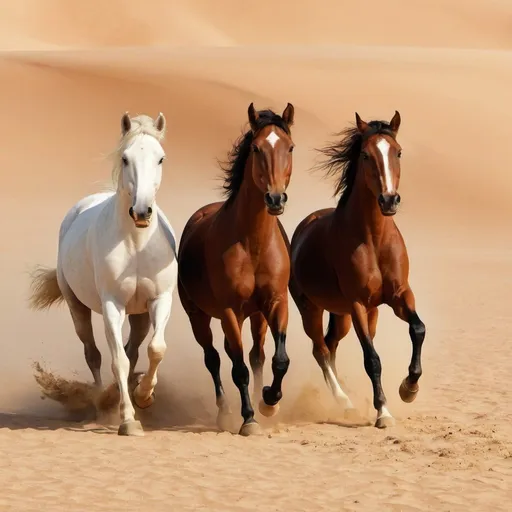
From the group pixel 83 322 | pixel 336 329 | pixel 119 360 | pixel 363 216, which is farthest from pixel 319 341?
pixel 119 360

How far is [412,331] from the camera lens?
984cm

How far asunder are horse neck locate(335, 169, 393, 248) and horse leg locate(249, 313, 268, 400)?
1.15 m

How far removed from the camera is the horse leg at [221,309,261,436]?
381 inches

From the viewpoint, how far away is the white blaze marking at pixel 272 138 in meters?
9.35

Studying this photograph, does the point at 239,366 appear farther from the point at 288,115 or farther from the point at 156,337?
the point at 288,115

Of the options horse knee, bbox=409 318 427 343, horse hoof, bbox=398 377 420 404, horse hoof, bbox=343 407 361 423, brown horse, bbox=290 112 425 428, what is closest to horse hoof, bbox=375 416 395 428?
brown horse, bbox=290 112 425 428

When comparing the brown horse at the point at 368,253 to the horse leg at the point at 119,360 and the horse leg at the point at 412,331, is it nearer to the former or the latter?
the horse leg at the point at 412,331

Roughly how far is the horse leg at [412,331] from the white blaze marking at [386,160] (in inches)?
35.2

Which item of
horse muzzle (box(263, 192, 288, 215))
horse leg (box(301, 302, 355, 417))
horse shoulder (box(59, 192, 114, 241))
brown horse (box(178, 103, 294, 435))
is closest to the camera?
horse muzzle (box(263, 192, 288, 215))

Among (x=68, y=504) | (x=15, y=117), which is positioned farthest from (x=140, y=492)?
(x=15, y=117)

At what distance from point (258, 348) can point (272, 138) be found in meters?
2.44

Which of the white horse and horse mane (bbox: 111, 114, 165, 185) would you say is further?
horse mane (bbox: 111, 114, 165, 185)

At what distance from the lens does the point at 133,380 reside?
11141 mm

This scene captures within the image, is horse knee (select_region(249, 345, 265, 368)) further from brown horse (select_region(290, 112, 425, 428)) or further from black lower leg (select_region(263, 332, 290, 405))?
black lower leg (select_region(263, 332, 290, 405))
